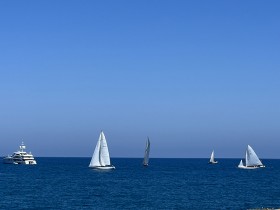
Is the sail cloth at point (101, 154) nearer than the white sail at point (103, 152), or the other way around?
the white sail at point (103, 152)

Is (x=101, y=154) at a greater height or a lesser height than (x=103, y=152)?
lesser

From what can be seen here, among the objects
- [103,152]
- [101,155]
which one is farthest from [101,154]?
[103,152]

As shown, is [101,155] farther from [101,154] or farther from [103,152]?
[103,152]

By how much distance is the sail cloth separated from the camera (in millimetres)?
184375

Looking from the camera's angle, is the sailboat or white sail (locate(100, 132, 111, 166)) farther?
the sailboat

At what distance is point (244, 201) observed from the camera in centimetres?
9350

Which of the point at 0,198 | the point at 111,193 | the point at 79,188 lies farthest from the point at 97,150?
the point at 0,198

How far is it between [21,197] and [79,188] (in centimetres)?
2254

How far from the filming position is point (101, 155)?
191500 millimetres

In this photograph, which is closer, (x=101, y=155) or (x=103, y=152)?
(x=103, y=152)

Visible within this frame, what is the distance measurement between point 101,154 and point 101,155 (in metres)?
0.99

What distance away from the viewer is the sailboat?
184375 mm

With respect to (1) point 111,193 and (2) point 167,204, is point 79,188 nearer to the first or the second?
(1) point 111,193

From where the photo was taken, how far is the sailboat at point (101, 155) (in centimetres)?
18438
